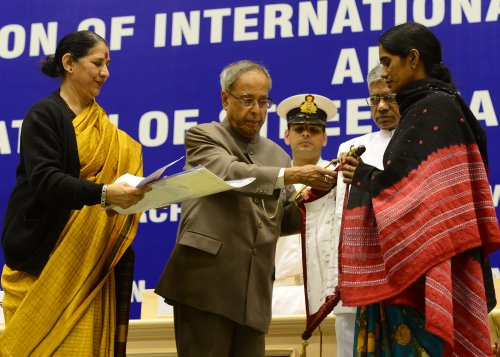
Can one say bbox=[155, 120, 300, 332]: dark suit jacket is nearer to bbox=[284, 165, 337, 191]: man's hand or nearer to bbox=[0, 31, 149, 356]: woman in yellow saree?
bbox=[284, 165, 337, 191]: man's hand

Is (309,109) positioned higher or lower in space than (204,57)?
lower

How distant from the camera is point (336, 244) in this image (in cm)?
359

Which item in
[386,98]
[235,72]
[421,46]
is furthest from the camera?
[386,98]

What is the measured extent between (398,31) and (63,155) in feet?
4.14

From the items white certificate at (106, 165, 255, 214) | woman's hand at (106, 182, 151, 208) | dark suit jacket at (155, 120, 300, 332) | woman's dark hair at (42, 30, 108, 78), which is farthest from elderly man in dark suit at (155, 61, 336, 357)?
woman's dark hair at (42, 30, 108, 78)

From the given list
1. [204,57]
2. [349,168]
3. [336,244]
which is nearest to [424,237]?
[349,168]

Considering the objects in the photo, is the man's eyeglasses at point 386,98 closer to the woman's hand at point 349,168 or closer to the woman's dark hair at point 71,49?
the woman's hand at point 349,168

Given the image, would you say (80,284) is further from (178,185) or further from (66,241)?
(178,185)

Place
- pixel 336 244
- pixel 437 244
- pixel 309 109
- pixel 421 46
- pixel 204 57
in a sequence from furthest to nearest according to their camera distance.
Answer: pixel 204 57, pixel 309 109, pixel 336 244, pixel 421 46, pixel 437 244

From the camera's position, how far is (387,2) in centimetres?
559

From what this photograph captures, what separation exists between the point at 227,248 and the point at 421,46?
38.5 inches

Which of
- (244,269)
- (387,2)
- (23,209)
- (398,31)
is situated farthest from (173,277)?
(387,2)

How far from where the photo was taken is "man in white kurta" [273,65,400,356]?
374 cm

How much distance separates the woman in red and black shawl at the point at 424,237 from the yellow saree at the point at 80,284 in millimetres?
945
